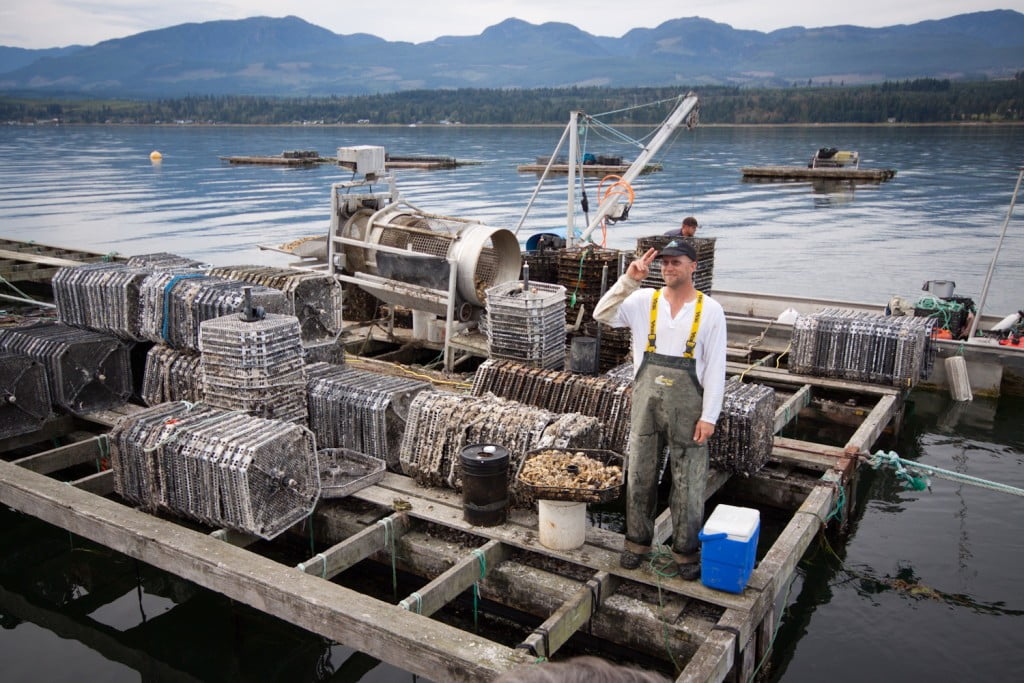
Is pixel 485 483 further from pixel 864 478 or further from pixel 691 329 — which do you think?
pixel 864 478

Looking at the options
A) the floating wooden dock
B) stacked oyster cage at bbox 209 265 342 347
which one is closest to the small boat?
the floating wooden dock

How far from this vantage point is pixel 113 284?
9648 mm

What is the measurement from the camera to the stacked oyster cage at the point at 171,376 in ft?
29.9

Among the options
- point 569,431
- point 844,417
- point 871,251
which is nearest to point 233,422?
point 569,431

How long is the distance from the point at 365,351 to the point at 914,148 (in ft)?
283

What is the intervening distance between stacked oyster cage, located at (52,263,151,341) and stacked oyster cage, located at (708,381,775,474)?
6.67 m

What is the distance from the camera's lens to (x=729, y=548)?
5770mm

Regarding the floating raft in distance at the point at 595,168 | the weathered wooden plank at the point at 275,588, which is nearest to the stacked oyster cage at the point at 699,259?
the weathered wooden plank at the point at 275,588

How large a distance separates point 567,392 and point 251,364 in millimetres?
3152

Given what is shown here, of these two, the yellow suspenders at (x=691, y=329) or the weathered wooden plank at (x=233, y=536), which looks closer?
the yellow suspenders at (x=691, y=329)

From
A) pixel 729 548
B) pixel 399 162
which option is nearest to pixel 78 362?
pixel 729 548

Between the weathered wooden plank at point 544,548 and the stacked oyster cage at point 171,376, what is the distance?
105 inches

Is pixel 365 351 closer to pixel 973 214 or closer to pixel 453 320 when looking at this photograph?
pixel 453 320

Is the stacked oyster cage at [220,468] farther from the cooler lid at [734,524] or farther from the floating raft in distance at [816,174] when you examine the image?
the floating raft in distance at [816,174]
